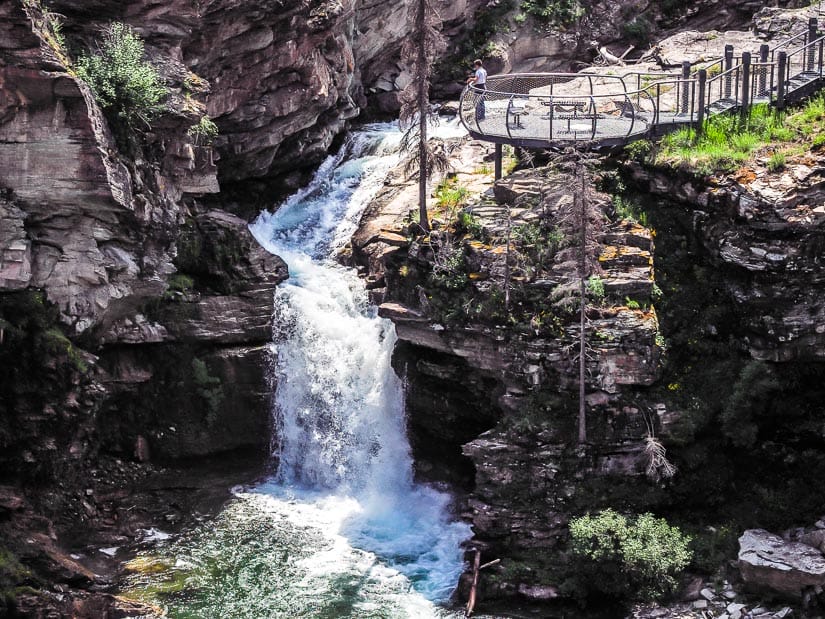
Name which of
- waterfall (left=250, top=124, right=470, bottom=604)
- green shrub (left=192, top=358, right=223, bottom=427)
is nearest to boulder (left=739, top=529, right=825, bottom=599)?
waterfall (left=250, top=124, right=470, bottom=604)

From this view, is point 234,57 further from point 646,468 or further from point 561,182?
point 646,468

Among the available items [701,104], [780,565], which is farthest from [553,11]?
[780,565]

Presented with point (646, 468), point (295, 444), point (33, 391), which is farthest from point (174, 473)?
point (646, 468)

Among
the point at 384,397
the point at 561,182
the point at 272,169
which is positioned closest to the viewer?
the point at 561,182

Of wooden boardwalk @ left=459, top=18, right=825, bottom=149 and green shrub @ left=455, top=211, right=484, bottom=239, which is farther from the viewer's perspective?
wooden boardwalk @ left=459, top=18, right=825, bottom=149

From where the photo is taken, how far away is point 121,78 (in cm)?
3322

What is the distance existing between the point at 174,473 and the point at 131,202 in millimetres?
10217

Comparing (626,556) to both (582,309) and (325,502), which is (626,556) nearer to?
(582,309)

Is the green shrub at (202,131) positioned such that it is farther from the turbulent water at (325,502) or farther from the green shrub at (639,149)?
the green shrub at (639,149)

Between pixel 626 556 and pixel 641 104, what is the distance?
15755 millimetres

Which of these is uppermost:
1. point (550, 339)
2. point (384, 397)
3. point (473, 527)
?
point (550, 339)

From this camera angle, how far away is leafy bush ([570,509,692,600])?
31156 mm

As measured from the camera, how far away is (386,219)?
41.1 meters

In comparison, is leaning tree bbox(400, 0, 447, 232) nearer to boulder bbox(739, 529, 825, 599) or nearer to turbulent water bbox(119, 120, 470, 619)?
turbulent water bbox(119, 120, 470, 619)
